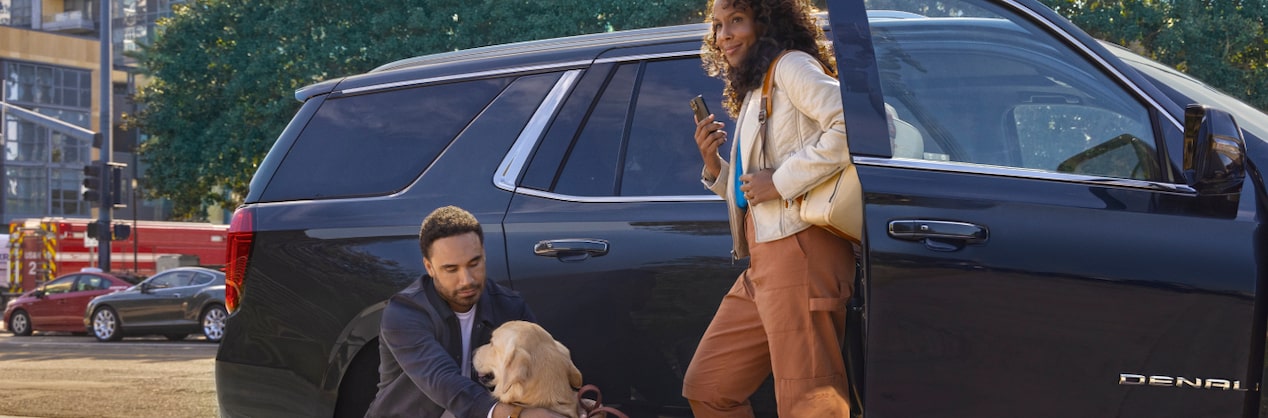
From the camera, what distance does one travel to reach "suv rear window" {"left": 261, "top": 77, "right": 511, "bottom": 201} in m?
4.34

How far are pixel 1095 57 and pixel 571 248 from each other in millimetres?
1649

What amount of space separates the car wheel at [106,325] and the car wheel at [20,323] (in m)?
4.72

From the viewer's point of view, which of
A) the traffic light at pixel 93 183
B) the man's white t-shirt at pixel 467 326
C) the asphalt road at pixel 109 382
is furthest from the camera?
the traffic light at pixel 93 183

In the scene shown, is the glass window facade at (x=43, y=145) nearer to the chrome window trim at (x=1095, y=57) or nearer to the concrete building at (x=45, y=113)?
the concrete building at (x=45, y=113)

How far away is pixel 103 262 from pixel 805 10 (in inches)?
1107

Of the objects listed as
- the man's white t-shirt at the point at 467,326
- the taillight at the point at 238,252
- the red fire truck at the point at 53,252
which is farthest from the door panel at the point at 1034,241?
the red fire truck at the point at 53,252

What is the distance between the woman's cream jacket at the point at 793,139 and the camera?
3.02m

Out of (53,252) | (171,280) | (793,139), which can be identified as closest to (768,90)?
(793,139)

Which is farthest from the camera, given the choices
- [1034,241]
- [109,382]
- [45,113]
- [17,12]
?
[17,12]

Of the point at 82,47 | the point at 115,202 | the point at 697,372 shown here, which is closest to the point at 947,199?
the point at 697,372

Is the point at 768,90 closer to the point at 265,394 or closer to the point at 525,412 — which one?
the point at 525,412

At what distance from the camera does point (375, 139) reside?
4.46 meters

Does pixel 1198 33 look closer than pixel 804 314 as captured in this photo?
No

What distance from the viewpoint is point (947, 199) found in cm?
296
